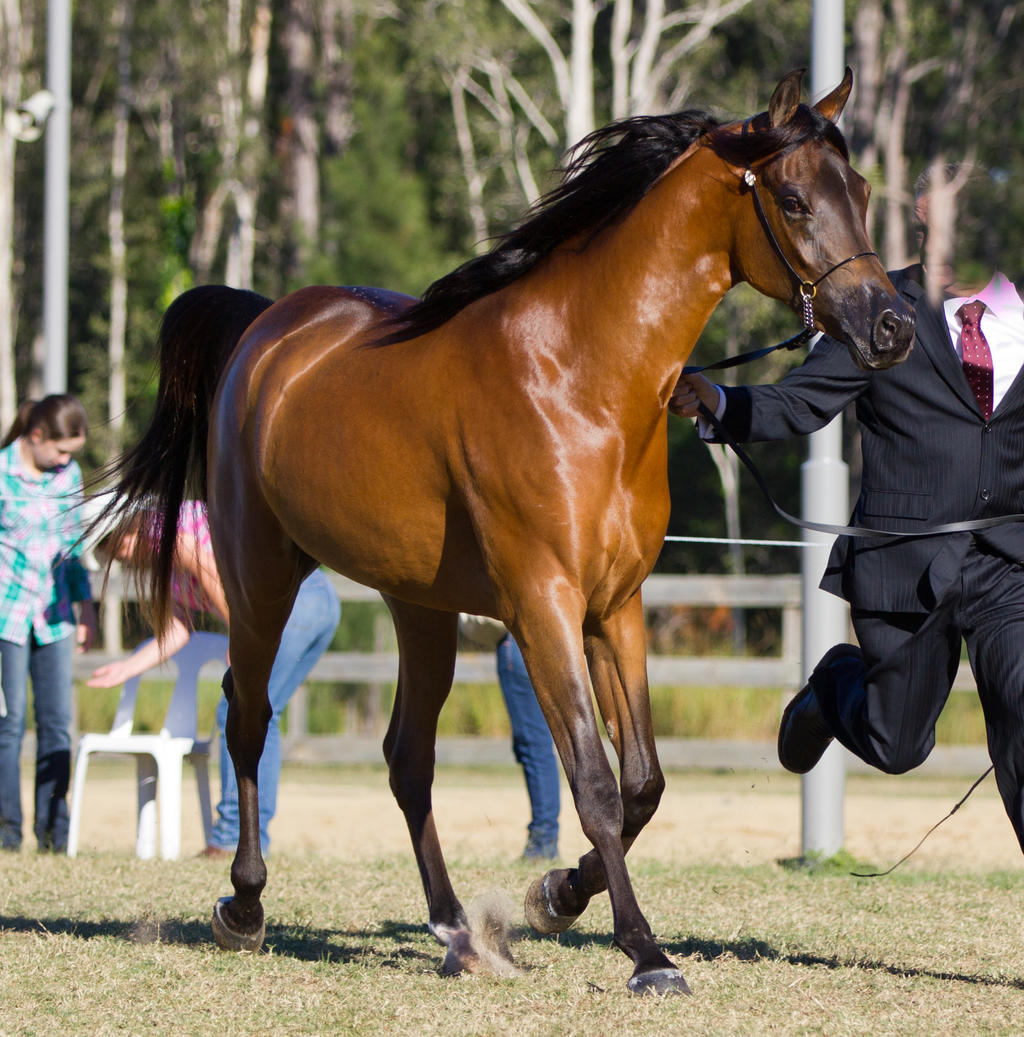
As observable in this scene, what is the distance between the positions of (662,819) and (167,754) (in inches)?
135

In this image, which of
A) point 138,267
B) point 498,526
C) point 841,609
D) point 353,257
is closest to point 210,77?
point 138,267

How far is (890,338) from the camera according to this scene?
356 cm

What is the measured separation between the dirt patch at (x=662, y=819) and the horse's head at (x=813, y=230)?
428cm

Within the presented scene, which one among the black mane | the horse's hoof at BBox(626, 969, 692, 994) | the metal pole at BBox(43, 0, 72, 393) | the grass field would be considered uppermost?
the metal pole at BBox(43, 0, 72, 393)

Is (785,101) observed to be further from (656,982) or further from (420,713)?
(420,713)

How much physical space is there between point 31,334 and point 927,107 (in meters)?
18.8

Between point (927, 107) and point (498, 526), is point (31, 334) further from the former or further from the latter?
point (498, 526)

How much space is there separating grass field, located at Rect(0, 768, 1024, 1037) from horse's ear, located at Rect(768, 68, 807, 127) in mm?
2208

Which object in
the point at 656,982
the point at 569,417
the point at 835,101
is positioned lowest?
the point at 656,982

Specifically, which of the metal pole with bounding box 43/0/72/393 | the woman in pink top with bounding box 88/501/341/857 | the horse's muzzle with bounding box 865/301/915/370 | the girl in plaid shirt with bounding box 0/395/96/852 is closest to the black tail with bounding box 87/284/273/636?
the woman in pink top with bounding box 88/501/341/857

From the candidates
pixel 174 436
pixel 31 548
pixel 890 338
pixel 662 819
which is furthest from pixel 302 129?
pixel 890 338

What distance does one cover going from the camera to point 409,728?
509cm

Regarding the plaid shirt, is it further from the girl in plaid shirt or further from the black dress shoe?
the black dress shoe

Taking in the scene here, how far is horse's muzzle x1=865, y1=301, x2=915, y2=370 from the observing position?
140 inches
